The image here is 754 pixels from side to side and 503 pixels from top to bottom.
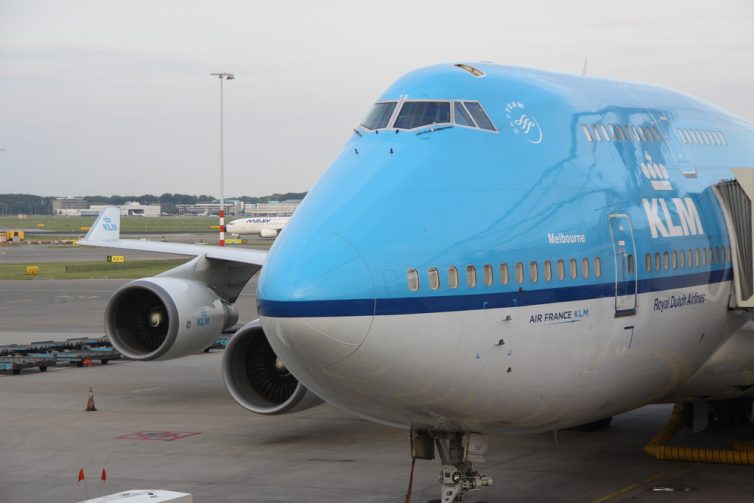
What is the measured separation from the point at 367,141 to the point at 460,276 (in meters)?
2.30

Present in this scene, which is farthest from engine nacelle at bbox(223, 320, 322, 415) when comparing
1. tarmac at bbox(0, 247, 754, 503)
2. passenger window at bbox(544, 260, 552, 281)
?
passenger window at bbox(544, 260, 552, 281)

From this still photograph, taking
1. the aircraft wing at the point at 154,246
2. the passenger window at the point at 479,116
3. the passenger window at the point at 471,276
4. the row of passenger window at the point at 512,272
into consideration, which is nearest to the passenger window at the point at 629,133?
the row of passenger window at the point at 512,272

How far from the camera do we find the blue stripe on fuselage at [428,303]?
38.1ft

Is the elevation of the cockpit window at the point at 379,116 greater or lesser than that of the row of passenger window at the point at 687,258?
greater

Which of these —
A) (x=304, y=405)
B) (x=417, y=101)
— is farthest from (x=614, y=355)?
(x=304, y=405)

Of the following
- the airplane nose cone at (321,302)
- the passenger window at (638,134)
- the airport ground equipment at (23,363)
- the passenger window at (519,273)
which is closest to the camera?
the airplane nose cone at (321,302)

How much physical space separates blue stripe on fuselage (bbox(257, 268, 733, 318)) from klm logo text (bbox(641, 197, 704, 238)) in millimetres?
1559

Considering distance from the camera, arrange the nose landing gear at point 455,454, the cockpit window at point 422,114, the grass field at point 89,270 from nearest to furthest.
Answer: the nose landing gear at point 455,454 → the cockpit window at point 422,114 → the grass field at point 89,270

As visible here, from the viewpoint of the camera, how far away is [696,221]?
53.4 feet

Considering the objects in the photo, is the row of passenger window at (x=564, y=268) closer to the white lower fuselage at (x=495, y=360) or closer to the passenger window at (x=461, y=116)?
the white lower fuselage at (x=495, y=360)

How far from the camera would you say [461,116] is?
1380 cm

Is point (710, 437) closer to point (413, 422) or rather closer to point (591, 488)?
point (591, 488)

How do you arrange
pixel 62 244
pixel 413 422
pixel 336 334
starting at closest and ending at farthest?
1. pixel 336 334
2. pixel 413 422
3. pixel 62 244

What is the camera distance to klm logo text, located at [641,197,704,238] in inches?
599
